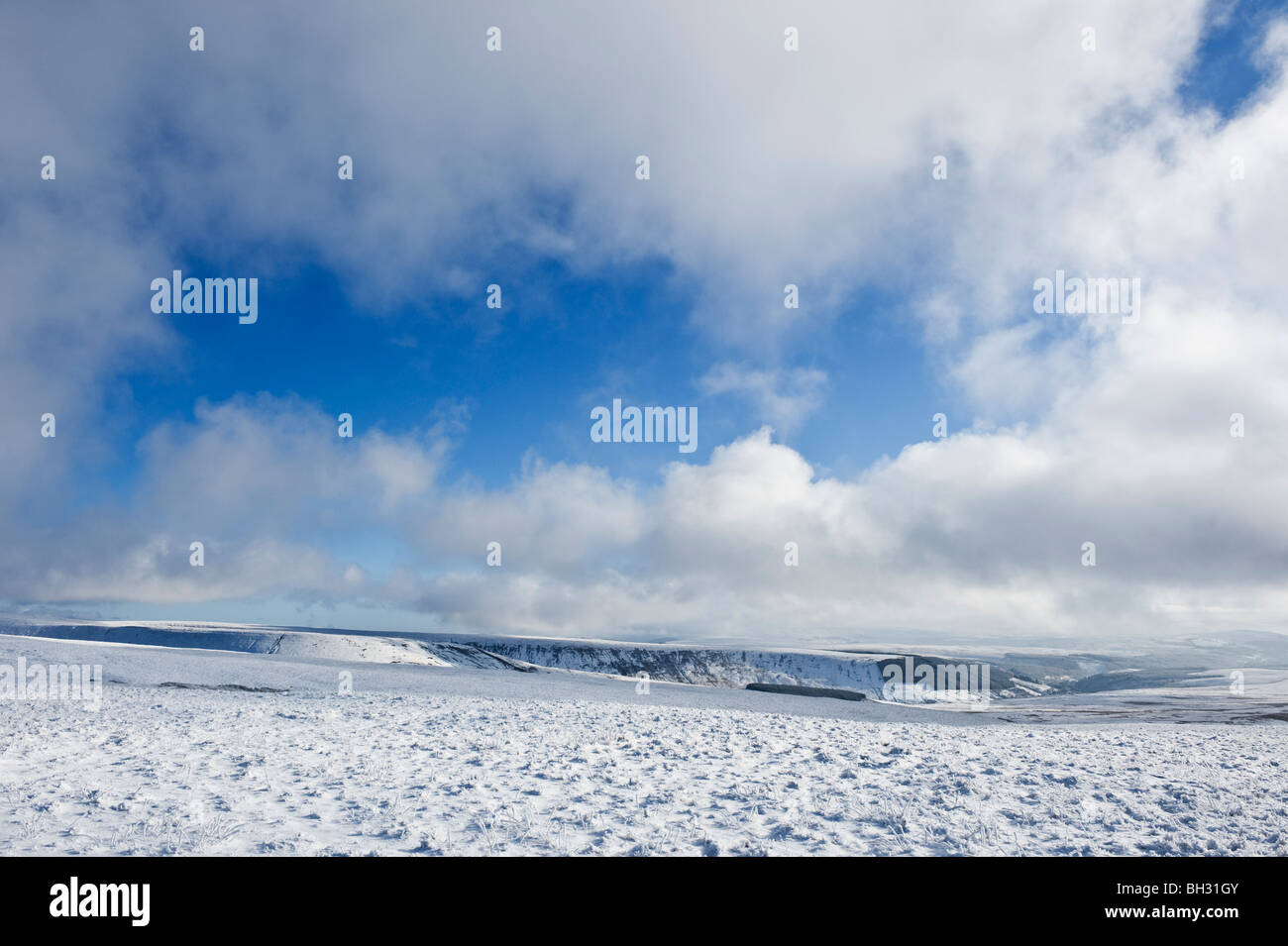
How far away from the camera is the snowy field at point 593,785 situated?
864 cm

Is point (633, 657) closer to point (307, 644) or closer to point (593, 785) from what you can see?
point (307, 644)

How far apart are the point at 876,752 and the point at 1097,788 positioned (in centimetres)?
458

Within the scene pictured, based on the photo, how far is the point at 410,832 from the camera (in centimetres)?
875

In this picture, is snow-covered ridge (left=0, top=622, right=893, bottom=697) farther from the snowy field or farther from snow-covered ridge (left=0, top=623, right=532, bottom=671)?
the snowy field

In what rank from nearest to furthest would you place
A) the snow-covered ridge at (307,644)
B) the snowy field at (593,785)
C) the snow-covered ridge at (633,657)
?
the snowy field at (593,785) < the snow-covered ridge at (307,644) < the snow-covered ridge at (633,657)

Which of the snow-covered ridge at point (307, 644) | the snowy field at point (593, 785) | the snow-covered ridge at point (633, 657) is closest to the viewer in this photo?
the snowy field at point (593, 785)

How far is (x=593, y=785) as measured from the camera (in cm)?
1162

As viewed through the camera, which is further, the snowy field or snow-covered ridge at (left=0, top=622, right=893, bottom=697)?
snow-covered ridge at (left=0, top=622, right=893, bottom=697)

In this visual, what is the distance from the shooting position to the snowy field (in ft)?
28.3

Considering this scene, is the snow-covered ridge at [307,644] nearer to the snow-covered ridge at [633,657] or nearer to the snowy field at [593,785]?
the snow-covered ridge at [633,657]

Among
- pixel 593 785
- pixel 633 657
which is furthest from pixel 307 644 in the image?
pixel 593 785

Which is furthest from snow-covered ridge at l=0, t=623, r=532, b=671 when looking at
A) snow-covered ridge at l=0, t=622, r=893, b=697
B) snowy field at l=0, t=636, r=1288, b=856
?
snowy field at l=0, t=636, r=1288, b=856

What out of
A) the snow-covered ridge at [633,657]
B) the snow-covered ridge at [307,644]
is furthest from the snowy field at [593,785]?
the snow-covered ridge at [633,657]
